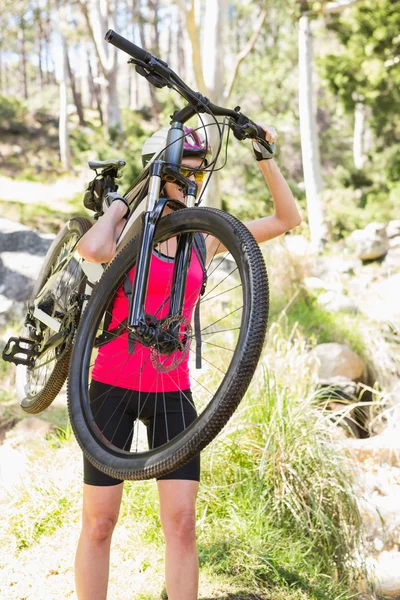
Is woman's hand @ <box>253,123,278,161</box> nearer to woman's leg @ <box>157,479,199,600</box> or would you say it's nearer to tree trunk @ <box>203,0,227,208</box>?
woman's leg @ <box>157,479,199,600</box>

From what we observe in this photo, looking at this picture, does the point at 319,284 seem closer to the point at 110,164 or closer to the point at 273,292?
the point at 273,292

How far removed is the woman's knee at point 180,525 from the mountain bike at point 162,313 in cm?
25

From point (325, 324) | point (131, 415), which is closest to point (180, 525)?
point (131, 415)

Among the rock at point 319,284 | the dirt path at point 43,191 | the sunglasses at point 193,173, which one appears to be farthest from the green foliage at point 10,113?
the sunglasses at point 193,173

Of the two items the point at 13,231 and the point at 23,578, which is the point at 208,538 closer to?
the point at 23,578

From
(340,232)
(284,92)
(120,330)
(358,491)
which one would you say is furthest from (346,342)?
(284,92)

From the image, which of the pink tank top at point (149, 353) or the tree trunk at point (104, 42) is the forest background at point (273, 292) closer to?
the tree trunk at point (104, 42)

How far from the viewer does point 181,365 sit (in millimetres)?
2471

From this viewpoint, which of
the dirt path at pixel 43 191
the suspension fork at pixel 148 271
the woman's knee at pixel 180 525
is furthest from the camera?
the dirt path at pixel 43 191

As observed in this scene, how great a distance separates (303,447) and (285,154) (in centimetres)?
1782

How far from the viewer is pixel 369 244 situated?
529 inches

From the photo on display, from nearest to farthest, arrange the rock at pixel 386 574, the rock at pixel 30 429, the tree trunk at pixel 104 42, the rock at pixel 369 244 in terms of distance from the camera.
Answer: the rock at pixel 386 574, the rock at pixel 30 429, the rock at pixel 369 244, the tree trunk at pixel 104 42

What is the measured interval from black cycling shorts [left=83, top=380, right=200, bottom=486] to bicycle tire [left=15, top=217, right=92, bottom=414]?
441 millimetres

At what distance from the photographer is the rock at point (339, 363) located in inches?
261
